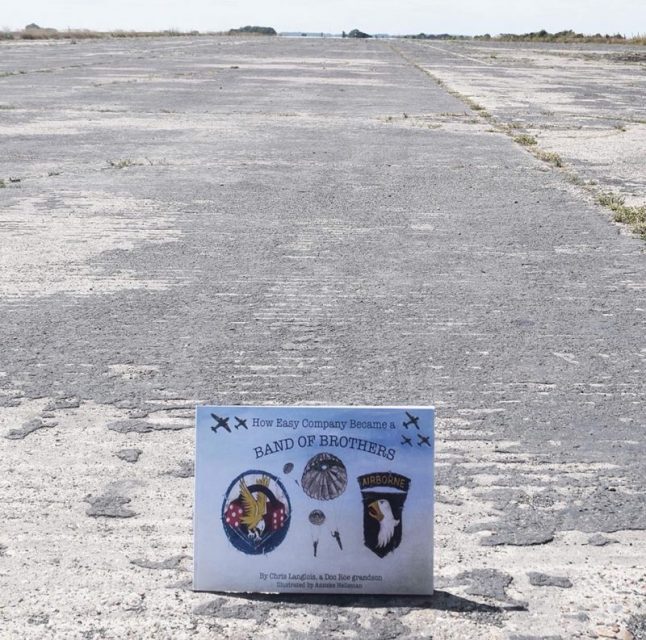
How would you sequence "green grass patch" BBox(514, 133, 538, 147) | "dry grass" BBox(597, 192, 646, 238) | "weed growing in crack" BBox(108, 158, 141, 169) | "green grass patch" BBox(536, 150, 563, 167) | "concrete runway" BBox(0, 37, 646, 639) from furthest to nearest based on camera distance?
"green grass patch" BBox(514, 133, 538, 147)
"green grass patch" BBox(536, 150, 563, 167)
"weed growing in crack" BBox(108, 158, 141, 169)
"dry grass" BBox(597, 192, 646, 238)
"concrete runway" BBox(0, 37, 646, 639)

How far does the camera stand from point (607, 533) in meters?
3.88

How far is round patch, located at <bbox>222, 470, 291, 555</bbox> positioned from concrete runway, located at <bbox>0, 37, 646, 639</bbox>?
0.23 meters

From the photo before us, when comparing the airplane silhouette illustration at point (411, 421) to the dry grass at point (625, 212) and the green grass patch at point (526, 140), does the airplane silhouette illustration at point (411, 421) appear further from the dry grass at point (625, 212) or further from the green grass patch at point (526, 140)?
the green grass patch at point (526, 140)

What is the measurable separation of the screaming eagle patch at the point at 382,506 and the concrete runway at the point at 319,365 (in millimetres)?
216

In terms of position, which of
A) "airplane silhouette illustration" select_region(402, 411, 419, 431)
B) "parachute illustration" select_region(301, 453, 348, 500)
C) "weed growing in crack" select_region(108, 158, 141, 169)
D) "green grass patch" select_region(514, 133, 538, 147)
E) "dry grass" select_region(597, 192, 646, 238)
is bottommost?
"parachute illustration" select_region(301, 453, 348, 500)

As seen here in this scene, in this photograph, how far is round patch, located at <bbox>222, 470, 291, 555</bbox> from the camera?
10.8 feet

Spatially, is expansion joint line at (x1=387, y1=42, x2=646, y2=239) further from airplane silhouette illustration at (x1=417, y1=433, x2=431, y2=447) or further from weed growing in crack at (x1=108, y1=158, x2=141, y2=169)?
airplane silhouette illustration at (x1=417, y1=433, x2=431, y2=447)

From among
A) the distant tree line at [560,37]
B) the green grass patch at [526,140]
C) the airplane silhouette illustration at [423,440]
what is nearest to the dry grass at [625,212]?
the green grass patch at [526,140]

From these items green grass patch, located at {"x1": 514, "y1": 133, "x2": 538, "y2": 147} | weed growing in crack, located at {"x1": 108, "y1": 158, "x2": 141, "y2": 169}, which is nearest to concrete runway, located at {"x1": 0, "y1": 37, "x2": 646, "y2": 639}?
weed growing in crack, located at {"x1": 108, "y1": 158, "x2": 141, "y2": 169}

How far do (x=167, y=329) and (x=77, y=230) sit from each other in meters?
3.19

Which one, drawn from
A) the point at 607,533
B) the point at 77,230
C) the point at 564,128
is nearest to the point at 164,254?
the point at 77,230

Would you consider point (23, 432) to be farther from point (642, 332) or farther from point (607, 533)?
point (642, 332)

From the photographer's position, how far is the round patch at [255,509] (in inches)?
130

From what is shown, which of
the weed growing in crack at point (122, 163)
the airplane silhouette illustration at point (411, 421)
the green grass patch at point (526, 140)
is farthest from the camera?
the green grass patch at point (526, 140)
